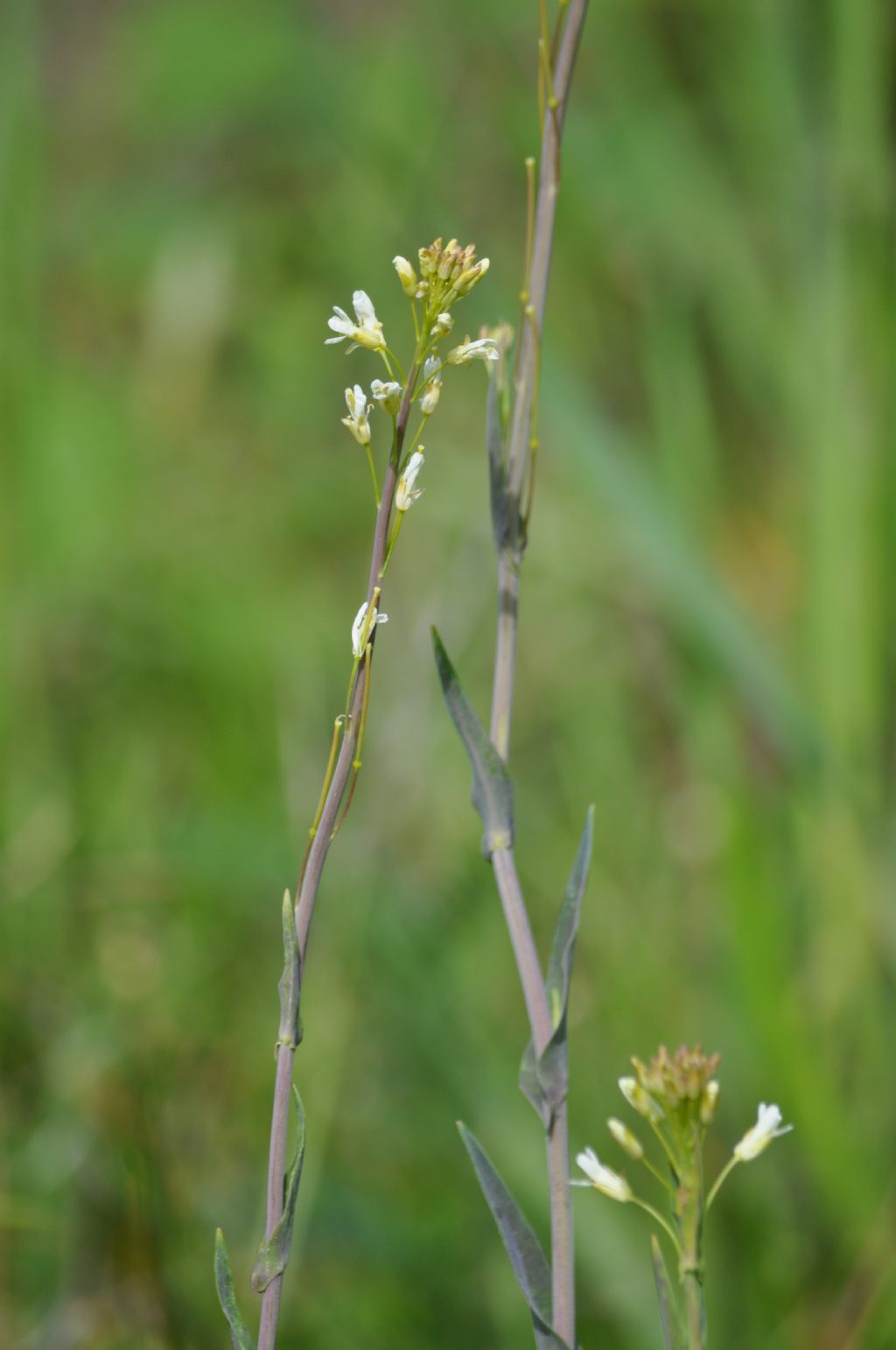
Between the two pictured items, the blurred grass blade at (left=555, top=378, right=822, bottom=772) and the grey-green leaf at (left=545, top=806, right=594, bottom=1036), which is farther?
the blurred grass blade at (left=555, top=378, right=822, bottom=772)

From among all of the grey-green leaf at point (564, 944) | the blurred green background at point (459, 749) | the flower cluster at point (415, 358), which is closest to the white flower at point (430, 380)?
the flower cluster at point (415, 358)

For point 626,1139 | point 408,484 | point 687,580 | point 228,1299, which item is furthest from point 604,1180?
point 687,580

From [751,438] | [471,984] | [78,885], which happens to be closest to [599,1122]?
[471,984]

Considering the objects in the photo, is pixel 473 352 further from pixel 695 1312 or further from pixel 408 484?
pixel 695 1312

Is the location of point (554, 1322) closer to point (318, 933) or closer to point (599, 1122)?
point (599, 1122)

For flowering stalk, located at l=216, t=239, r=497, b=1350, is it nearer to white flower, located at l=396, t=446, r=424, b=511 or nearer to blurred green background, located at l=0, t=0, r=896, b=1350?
white flower, located at l=396, t=446, r=424, b=511

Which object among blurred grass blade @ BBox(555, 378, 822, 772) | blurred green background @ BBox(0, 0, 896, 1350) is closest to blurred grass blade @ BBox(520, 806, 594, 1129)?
blurred green background @ BBox(0, 0, 896, 1350)
